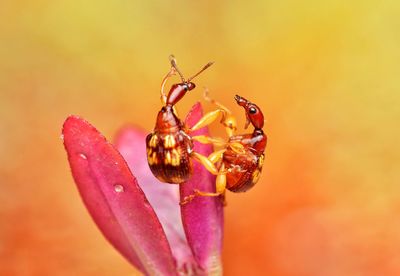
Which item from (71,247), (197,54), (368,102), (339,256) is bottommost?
(339,256)

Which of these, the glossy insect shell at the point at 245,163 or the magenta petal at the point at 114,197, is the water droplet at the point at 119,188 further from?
the glossy insect shell at the point at 245,163

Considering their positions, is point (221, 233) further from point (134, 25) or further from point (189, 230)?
point (134, 25)

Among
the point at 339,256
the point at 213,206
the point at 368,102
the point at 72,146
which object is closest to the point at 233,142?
the point at 213,206

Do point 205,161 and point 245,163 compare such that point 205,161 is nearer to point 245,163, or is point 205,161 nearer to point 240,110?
point 245,163

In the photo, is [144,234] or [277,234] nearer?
[144,234]

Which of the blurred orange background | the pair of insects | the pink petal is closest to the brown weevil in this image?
the pair of insects

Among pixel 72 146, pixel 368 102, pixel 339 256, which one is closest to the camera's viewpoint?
pixel 72 146
